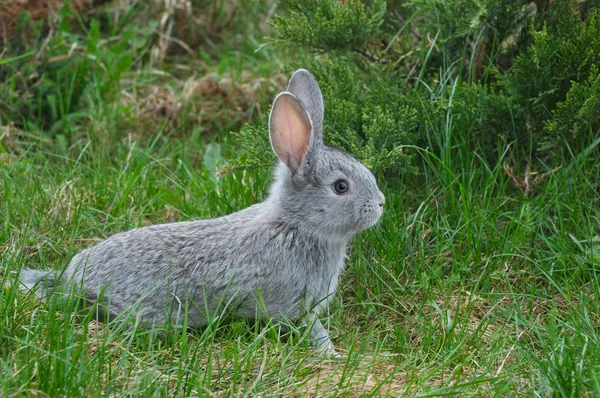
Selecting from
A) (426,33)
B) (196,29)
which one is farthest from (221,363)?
(196,29)

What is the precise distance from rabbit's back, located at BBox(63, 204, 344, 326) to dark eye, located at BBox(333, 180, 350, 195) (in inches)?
11.0

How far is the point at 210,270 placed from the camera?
14.6 ft

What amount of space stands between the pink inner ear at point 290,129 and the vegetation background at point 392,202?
1.62 feet

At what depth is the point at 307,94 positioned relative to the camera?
4.81 m

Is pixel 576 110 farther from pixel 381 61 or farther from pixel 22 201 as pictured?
pixel 22 201

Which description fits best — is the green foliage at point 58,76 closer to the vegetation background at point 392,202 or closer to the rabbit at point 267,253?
the vegetation background at point 392,202

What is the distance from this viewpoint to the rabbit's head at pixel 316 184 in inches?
175

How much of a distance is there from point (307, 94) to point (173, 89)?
9.14 ft

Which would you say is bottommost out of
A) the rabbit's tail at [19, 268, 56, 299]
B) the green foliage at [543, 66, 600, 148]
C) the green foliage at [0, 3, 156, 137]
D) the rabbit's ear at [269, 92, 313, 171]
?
the rabbit's tail at [19, 268, 56, 299]

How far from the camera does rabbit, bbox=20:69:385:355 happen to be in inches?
173

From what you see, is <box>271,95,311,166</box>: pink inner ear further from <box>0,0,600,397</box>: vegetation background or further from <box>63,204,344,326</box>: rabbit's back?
<box>0,0,600,397</box>: vegetation background

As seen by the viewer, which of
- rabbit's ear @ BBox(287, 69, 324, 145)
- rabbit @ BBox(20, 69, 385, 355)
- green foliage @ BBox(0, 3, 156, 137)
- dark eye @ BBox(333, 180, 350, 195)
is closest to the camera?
rabbit @ BBox(20, 69, 385, 355)

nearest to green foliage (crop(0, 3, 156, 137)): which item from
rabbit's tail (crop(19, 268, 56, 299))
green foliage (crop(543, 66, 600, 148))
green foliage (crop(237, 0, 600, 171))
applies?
green foliage (crop(237, 0, 600, 171))

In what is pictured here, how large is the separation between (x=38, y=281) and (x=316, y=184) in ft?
4.87
